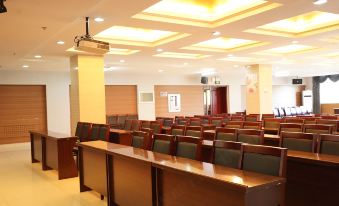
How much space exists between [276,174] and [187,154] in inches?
46.0

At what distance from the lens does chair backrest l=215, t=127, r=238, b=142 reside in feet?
13.8

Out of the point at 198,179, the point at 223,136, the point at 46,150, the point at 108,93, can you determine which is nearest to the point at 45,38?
the point at 46,150

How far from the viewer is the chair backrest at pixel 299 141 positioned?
3.36m

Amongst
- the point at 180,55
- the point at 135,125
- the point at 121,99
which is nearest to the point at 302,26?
the point at 180,55

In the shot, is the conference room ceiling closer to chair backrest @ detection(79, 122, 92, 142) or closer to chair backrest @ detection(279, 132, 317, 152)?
chair backrest @ detection(79, 122, 92, 142)

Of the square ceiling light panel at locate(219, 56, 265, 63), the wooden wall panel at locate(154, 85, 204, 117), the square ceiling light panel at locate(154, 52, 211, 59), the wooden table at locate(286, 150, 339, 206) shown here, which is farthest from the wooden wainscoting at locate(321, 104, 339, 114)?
the wooden table at locate(286, 150, 339, 206)

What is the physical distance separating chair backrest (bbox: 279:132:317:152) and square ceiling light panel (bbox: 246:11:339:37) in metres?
3.00

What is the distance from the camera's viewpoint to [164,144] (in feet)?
12.4

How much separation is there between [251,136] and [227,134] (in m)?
0.46

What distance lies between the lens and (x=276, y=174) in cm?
247

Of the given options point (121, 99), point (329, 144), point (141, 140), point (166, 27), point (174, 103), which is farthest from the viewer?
point (174, 103)

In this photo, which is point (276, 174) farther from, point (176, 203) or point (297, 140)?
point (297, 140)

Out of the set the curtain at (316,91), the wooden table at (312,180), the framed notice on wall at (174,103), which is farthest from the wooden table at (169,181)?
the curtain at (316,91)

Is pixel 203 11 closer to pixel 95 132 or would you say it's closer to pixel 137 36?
pixel 137 36
